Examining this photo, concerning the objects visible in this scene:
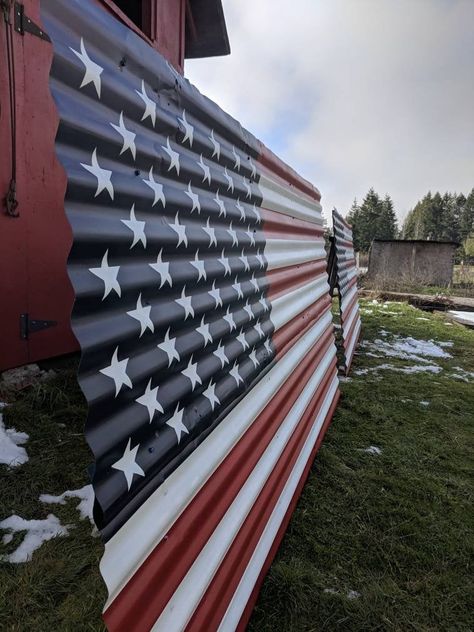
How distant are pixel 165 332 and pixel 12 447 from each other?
1782mm

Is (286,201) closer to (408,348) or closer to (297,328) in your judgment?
(297,328)

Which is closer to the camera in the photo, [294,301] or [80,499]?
[80,499]

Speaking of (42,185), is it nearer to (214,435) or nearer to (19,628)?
(214,435)

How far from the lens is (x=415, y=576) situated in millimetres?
1783

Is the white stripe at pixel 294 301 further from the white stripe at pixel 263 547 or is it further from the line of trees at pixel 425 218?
the line of trees at pixel 425 218

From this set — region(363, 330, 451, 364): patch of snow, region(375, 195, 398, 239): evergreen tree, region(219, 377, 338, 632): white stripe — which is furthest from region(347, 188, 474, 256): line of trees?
region(219, 377, 338, 632): white stripe

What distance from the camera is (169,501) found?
3.62ft

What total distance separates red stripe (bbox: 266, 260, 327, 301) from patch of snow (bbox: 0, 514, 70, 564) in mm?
1537

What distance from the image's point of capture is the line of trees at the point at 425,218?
224 ft

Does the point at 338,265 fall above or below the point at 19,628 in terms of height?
above

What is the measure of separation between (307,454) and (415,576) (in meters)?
0.85

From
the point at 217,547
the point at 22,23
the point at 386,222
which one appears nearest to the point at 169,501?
the point at 217,547

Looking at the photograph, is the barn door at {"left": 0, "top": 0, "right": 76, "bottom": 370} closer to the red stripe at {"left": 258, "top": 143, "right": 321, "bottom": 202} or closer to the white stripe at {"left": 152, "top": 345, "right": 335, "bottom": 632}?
the red stripe at {"left": 258, "top": 143, "right": 321, "bottom": 202}

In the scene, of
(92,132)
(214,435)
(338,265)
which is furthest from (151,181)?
(338,265)
